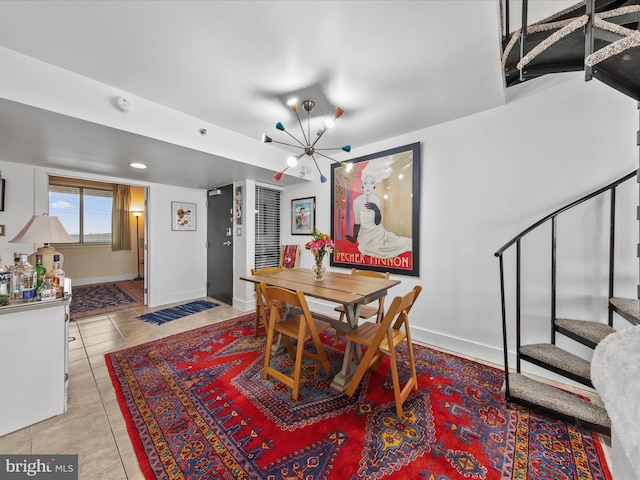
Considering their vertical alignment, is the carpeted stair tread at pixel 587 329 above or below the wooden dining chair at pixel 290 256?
below

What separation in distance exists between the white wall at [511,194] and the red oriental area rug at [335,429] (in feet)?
2.03

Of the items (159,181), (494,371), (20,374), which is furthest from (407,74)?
(159,181)

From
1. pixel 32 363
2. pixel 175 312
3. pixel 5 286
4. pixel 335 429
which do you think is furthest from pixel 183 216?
pixel 335 429

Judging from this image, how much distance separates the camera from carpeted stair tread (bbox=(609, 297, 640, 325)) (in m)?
1.36

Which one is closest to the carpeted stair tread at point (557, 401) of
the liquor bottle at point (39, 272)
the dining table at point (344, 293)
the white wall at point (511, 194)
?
the white wall at point (511, 194)

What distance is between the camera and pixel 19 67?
1.63m

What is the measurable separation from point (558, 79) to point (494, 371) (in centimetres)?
257

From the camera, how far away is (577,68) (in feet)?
4.96

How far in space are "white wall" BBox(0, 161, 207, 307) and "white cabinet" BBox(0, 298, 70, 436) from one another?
7.93ft

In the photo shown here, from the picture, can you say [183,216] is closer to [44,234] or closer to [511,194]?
[44,234]

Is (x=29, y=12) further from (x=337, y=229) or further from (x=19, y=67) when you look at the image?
(x=337, y=229)

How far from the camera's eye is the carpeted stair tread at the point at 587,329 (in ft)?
5.22

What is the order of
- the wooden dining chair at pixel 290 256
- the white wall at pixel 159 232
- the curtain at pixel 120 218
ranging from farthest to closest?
the curtain at pixel 120 218
the wooden dining chair at pixel 290 256
the white wall at pixel 159 232

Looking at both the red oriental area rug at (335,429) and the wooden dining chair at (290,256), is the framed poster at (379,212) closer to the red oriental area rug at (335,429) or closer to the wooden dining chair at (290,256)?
the wooden dining chair at (290,256)
